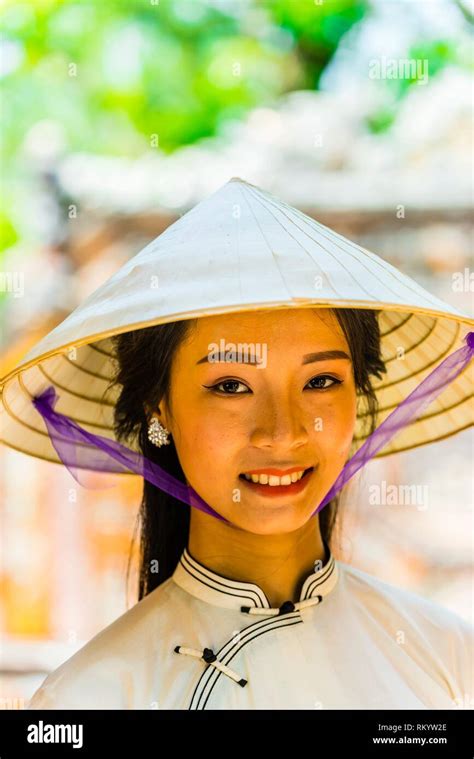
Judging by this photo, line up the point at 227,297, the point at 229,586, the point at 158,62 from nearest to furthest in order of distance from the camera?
the point at 227,297 → the point at 229,586 → the point at 158,62

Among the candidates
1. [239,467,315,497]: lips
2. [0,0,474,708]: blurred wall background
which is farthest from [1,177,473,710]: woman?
[0,0,474,708]: blurred wall background

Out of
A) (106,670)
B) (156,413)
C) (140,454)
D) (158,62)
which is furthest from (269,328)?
(158,62)

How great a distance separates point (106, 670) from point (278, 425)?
1.34ft

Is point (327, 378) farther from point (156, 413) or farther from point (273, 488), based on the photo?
point (156, 413)

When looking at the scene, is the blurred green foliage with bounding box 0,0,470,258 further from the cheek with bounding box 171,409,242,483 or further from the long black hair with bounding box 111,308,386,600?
the cheek with bounding box 171,409,242,483

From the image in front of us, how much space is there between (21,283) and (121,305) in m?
2.83

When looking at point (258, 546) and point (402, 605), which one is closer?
point (258, 546)

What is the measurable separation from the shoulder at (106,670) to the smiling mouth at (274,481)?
254mm

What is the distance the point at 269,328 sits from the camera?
133 centimetres

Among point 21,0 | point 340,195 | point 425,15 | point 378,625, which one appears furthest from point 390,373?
point 21,0

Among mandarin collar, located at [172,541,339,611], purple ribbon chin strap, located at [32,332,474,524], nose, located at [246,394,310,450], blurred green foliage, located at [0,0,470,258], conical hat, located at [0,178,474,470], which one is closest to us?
conical hat, located at [0,178,474,470]

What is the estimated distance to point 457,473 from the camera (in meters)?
3.82

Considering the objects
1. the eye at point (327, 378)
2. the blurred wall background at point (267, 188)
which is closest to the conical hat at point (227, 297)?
the eye at point (327, 378)

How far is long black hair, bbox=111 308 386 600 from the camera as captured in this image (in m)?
1.46
